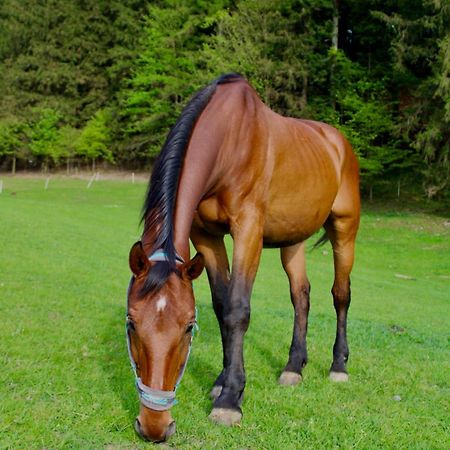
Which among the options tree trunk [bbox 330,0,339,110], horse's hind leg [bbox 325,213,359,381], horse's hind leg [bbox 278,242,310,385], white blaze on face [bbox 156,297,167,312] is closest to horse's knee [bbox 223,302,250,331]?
white blaze on face [bbox 156,297,167,312]

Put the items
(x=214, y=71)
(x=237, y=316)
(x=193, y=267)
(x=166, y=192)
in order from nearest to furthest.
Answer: (x=193, y=267)
(x=166, y=192)
(x=237, y=316)
(x=214, y=71)

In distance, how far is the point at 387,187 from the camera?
2919cm

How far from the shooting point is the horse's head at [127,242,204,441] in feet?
8.18

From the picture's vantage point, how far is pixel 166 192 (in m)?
2.94

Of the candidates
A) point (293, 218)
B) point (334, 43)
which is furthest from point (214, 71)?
point (293, 218)

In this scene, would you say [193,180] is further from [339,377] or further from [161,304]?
[339,377]

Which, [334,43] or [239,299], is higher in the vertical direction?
[334,43]

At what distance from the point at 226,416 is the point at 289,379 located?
3.66 ft

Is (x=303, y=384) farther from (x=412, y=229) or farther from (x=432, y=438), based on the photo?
(x=412, y=229)

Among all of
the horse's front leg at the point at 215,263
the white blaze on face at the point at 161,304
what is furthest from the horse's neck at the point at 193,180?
the horse's front leg at the point at 215,263

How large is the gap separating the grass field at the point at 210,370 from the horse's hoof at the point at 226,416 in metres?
0.06

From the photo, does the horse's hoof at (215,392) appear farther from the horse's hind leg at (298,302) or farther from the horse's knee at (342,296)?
the horse's knee at (342,296)

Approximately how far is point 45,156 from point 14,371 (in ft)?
161

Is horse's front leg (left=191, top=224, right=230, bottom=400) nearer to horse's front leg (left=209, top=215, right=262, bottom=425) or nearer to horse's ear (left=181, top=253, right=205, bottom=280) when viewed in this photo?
horse's front leg (left=209, top=215, right=262, bottom=425)
